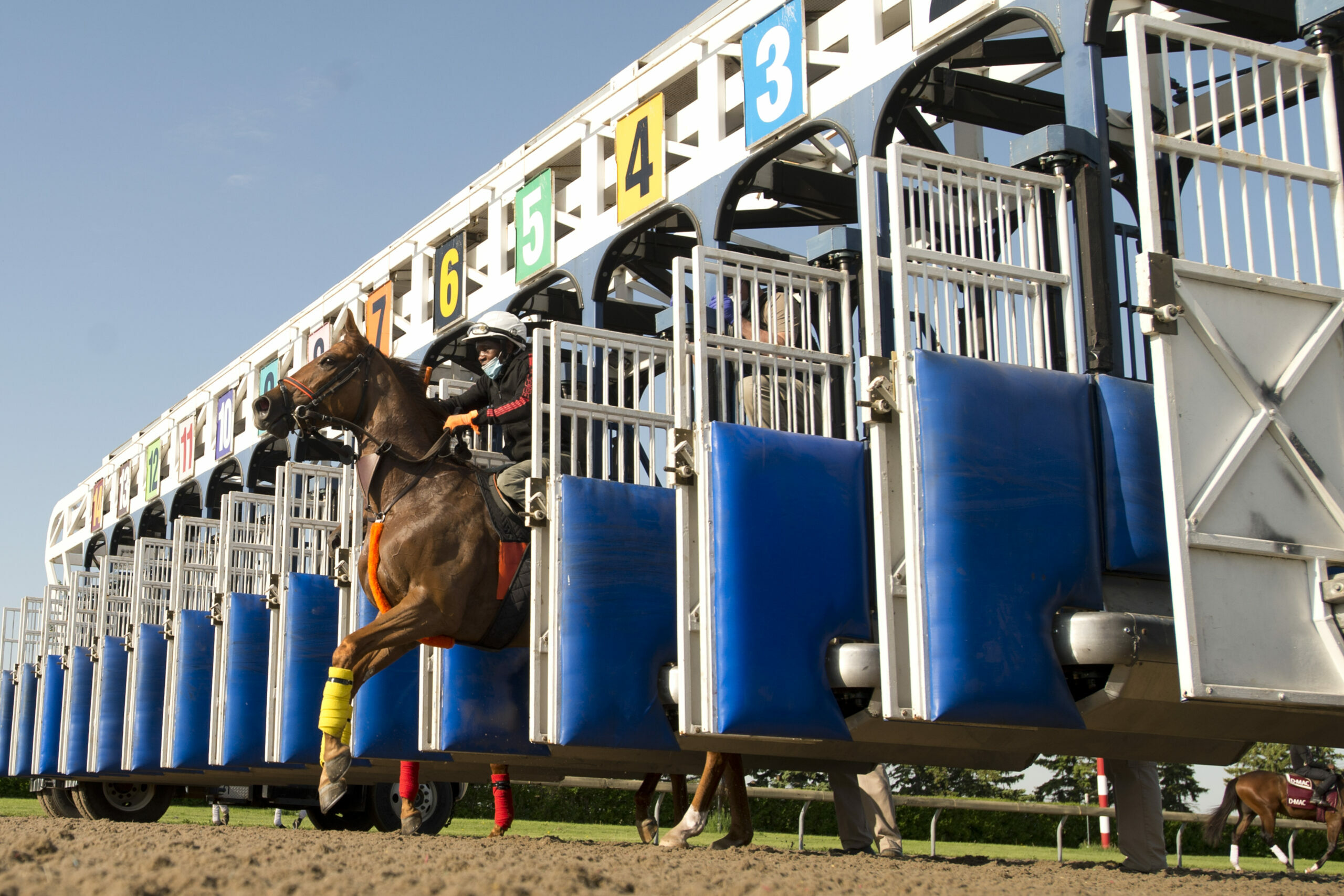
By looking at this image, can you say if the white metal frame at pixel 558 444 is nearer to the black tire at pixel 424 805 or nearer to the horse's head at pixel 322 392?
the horse's head at pixel 322 392

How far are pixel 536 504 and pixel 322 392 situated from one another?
1.60 meters

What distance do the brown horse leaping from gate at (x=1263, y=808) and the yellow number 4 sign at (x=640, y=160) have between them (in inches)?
311

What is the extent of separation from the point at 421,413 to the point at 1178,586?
450 centimetres

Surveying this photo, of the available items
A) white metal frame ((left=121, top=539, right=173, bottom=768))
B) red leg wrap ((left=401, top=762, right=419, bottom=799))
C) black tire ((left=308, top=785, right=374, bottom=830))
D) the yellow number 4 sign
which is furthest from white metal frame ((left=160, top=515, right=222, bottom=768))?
the yellow number 4 sign

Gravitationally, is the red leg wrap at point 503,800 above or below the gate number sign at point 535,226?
below

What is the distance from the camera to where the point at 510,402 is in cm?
757

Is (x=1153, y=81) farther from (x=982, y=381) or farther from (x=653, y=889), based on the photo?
(x=653, y=889)

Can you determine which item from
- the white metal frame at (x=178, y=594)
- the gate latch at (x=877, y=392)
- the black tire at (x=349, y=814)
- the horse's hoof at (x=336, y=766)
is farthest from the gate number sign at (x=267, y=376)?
the gate latch at (x=877, y=392)

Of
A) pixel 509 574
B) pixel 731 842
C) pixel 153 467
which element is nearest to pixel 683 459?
pixel 731 842

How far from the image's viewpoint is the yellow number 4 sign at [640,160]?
312 inches

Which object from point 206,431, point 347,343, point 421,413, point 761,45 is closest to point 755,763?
point 421,413

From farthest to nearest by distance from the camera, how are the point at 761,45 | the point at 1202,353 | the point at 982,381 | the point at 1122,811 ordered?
the point at 761,45 < the point at 1122,811 < the point at 982,381 < the point at 1202,353

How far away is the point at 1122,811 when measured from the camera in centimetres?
586

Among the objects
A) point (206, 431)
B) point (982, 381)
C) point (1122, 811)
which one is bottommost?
point (1122, 811)
